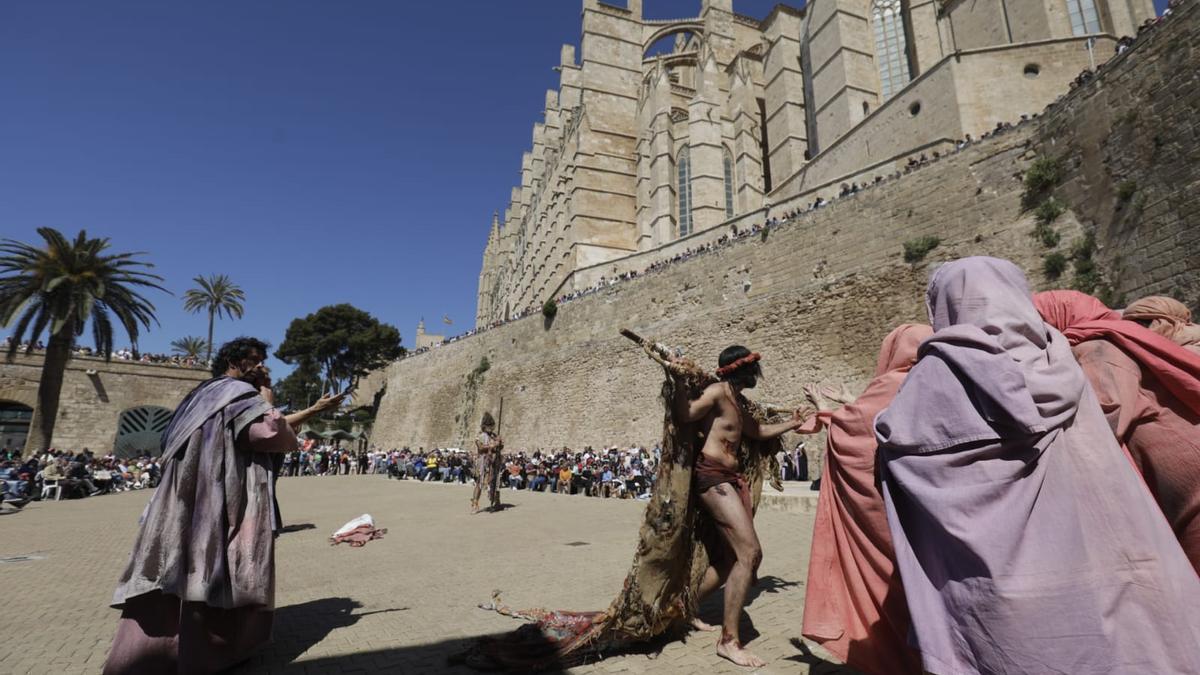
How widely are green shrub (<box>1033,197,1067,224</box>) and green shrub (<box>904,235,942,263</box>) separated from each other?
2145 mm

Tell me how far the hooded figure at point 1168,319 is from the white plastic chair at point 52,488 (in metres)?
21.3

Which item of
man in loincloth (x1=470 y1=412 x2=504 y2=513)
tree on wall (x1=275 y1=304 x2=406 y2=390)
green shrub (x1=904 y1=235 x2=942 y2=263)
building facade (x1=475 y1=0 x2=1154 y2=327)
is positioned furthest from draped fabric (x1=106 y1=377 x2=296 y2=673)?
tree on wall (x1=275 y1=304 x2=406 y2=390)

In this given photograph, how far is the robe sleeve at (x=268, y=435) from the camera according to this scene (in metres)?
2.95

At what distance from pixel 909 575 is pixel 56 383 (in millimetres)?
27729

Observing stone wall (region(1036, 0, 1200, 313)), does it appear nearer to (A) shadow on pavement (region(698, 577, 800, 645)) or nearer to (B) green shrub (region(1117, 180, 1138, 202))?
(B) green shrub (region(1117, 180, 1138, 202))

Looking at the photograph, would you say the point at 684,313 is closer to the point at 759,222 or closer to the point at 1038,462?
the point at 759,222

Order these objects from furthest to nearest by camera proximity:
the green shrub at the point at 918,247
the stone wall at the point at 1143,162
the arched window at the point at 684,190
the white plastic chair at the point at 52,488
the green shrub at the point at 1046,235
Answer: the arched window at the point at 684,190 < the white plastic chair at the point at 52,488 < the green shrub at the point at 918,247 < the green shrub at the point at 1046,235 < the stone wall at the point at 1143,162

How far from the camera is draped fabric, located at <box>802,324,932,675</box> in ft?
6.74

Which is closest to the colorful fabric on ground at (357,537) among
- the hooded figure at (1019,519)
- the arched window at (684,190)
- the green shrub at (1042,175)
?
the hooded figure at (1019,519)

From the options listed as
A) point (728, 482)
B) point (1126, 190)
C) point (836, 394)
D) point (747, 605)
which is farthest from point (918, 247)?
point (728, 482)

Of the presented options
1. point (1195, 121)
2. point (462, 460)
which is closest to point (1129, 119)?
point (1195, 121)

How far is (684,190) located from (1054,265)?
68.0ft

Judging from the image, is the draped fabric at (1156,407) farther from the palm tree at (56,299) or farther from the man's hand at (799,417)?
the palm tree at (56,299)

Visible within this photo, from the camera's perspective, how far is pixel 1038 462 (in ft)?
5.04
